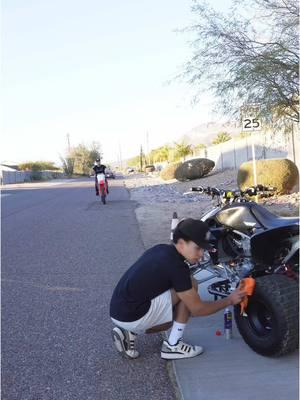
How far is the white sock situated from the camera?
13.6ft

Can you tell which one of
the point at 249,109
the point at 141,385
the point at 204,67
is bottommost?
the point at 141,385

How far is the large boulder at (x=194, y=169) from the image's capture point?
33344 millimetres

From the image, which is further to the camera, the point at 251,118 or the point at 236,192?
the point at 251,118

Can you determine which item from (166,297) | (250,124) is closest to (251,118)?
(250,124)

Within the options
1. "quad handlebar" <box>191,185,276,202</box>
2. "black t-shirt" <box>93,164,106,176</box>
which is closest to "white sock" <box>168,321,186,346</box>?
"quad handlebar" <box>191,185,276,202</box>

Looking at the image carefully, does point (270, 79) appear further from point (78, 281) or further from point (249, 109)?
point (78, 281)

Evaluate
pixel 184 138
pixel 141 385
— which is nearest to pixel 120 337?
pixel 141 385

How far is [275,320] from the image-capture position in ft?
12.8

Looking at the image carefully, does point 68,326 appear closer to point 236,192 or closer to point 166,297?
point 166,297

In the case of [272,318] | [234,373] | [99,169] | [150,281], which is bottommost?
[234,373]

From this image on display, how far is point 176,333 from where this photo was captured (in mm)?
4145

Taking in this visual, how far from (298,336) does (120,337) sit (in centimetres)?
138

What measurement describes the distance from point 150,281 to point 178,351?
624 mm

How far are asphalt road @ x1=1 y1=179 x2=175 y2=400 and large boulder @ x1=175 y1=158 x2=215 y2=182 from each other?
22668 millimetres
